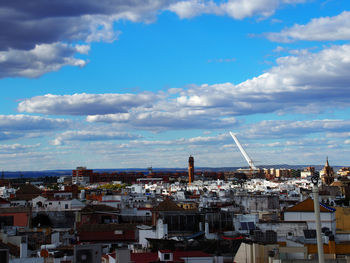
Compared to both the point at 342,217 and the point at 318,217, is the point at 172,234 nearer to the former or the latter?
the point at 342,217

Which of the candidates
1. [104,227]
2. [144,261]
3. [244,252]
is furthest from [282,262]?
[104,227]

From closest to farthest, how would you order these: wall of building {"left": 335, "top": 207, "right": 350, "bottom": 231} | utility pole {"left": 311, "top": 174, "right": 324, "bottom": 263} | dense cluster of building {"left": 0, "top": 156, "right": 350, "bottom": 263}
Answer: utility pole {"left": 311, "top": 174, "right": 324, "bottom": 263} → dense cluster of building {"left": 0, "top": 156, "right": 350, "bottom": 263} → wall of building {"left": 335, "top": 207, "right": 350, "bottom": 231}

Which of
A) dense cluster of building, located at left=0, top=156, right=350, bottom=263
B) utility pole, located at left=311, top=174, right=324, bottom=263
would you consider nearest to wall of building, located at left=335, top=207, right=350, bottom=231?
dense cluster of building, located at left=0, top=156, right=350, bottom=263

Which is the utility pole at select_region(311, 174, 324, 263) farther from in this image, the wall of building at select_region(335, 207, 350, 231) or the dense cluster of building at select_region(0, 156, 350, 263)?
the wall of building at select_region(335, 207, 350, 231)

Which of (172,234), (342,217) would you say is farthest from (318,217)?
(342,217)

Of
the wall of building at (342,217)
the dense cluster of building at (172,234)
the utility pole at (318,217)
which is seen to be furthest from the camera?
the wall of building at (342,217)

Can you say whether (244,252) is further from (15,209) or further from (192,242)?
(15,209)

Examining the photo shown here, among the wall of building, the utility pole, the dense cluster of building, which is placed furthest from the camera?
the wall of building

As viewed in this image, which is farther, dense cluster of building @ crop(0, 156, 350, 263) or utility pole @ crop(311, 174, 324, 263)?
dense cluster of building @ crop(0, 156, 350, 263)

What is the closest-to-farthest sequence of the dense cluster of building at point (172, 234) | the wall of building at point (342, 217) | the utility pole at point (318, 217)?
the utility pole at point (318, 217), the dense cluster of building at point (172, 234), the wall of building at point (342, 217)

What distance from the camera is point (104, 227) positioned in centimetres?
5034

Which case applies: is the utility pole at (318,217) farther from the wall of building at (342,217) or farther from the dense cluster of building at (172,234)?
the wall of building at (342,217)

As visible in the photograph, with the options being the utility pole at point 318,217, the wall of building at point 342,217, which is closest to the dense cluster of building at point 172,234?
the wall of building at point 342,217

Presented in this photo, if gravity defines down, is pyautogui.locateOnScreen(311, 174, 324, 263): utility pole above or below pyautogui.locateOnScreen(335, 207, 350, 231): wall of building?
above
